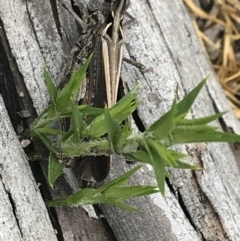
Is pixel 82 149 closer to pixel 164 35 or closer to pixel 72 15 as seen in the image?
pixel 72 15

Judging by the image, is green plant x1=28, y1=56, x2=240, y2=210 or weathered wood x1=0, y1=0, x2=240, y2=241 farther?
weathered wood x1=0, y1=0, x2=240, y2=241

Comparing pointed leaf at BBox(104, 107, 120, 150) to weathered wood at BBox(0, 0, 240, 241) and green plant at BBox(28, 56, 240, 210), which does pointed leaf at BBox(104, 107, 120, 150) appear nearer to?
green plant at BBox(28, 56, 240, 210)

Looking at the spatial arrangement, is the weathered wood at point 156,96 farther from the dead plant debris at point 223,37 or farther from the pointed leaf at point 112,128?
the dead plant debris at point 223,37

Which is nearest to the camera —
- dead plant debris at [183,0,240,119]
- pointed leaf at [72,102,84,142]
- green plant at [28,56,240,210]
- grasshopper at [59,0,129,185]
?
green plant at [28,56,240,210]

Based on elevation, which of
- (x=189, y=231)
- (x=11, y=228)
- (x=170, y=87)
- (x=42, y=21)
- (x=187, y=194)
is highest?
(x=42, y=21)

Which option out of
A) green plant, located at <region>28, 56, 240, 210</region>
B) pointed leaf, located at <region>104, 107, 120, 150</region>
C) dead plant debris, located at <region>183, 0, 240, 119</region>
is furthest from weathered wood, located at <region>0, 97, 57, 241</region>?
dead plant debris, located at <region>183, 0, 240, 119</region>

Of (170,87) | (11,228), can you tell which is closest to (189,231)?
(170,87)

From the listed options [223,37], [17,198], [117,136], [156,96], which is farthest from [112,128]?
[223,37]

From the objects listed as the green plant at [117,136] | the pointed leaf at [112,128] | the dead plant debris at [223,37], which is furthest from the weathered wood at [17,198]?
the dead plant debris at [223,37]

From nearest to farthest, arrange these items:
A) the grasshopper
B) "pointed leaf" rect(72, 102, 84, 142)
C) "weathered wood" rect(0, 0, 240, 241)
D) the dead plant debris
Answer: "pointed leaf" rect(72, 102, 84, 142) → the grasshopper → "weathered wood" rect(0, 0, 240, 241) → the dead plant debris
